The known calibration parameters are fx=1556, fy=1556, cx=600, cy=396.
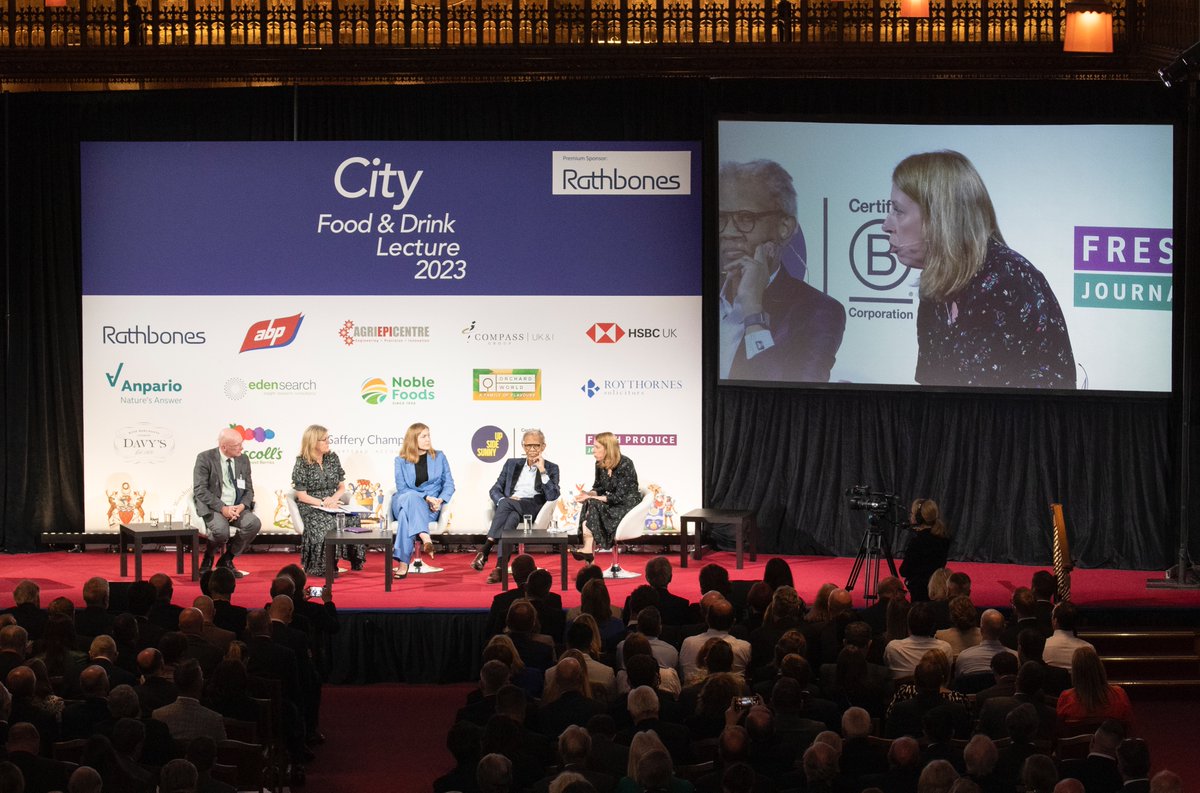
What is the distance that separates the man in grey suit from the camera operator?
4827mm

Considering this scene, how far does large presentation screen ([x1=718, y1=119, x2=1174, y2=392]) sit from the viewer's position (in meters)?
11.7

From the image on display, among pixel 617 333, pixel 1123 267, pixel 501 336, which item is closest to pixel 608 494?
pixel 617 333

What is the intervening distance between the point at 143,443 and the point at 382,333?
2.16 metres

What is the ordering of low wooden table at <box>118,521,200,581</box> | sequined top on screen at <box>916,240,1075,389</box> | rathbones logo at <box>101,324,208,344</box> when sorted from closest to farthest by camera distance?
low wooden table at <box>118,521,200,581</box>, sequined top on screen at <box>916,240,1075,389</box>, rathbones logo at <box>101,324,208,344</box>

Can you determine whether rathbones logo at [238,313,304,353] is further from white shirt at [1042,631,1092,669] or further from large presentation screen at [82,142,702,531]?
white shirt at [1042,631,1092,669]

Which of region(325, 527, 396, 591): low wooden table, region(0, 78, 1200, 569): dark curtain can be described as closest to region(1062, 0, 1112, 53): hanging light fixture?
region(0, 78, 1200, 569): dark curtain

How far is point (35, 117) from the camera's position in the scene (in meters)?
12.8

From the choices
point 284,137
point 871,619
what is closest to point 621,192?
point 284,137

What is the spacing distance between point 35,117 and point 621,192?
4.87 m

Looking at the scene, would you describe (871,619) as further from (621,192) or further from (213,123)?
(213,123)

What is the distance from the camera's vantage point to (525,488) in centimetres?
1166

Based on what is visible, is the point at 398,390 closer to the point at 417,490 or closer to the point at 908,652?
the point at 417,490

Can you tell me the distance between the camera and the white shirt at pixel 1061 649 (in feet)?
25.0

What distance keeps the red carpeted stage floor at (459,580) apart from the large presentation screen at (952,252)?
144 cm
